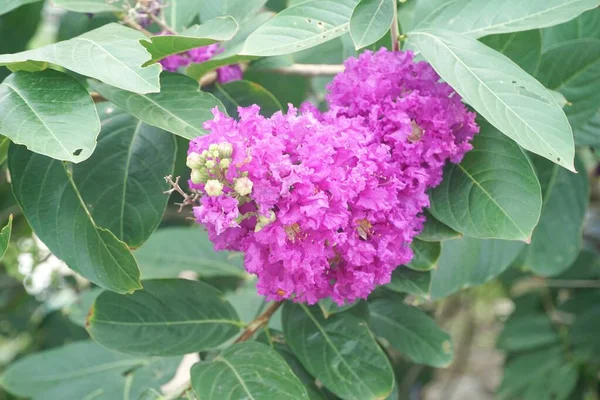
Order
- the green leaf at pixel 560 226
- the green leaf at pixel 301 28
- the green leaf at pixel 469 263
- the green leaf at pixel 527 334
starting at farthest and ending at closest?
the green leaf at pixel 527 334 → the green leaf at pixel 560 226 → the green leaf at pixel 469 263 → the green leaf at pixel 301 28

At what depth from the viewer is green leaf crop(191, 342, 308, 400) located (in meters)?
1.05

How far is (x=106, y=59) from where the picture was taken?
96 cm

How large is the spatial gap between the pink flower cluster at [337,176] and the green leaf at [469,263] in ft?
1.42

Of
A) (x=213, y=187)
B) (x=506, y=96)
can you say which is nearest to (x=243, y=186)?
(x=213, y=187)

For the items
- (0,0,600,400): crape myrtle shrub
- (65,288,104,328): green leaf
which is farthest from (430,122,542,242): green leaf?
(65,288,104,328): green leaf


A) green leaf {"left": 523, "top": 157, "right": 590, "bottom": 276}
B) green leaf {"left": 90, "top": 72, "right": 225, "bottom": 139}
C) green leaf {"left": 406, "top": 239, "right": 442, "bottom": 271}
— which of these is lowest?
green leaf {"left": 523, "top": 157, "right": 590, "bottom": 276}

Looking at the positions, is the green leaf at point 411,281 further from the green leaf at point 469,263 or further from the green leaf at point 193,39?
the green leaf at point 193,39

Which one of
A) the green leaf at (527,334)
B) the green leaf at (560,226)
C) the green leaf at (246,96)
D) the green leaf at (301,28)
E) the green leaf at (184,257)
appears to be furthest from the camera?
the green leaf at (527,334)

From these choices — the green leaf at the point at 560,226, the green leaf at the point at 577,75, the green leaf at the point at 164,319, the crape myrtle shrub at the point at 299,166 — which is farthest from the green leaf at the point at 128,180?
the green leaf at the point at 560,226

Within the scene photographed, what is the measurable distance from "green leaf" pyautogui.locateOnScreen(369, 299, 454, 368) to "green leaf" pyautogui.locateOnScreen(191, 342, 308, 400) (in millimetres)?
317

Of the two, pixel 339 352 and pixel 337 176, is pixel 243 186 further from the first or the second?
pixel 339 352

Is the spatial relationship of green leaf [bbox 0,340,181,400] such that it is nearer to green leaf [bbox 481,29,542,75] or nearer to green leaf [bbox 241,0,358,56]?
green leaf [bbox 241,0,358,56]

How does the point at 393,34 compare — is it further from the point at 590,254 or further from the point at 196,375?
the point at 590,254

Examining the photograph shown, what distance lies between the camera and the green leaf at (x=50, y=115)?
2.98ft
